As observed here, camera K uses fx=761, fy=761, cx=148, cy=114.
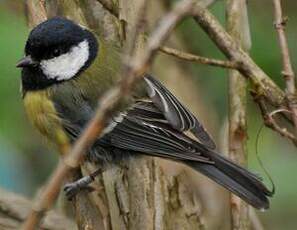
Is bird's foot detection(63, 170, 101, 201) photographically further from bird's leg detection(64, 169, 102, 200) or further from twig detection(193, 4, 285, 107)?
twig detection(193, 4, 285, 107)

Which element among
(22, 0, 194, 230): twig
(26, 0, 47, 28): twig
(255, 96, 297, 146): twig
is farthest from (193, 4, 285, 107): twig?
(22, 0, 194, 230): twig

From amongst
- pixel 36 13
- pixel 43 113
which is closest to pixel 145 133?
pixel 43 113

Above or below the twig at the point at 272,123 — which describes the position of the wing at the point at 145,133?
below

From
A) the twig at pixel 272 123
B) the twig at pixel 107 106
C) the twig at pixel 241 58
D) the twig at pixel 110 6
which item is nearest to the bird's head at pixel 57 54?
the twig at pixel 110 6

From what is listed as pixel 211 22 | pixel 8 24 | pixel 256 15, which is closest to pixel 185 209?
pixel 211 22

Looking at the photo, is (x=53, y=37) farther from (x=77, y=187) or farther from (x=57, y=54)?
(x=77, y=187)

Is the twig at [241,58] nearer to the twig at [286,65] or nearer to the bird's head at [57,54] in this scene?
the twig at [286,65]

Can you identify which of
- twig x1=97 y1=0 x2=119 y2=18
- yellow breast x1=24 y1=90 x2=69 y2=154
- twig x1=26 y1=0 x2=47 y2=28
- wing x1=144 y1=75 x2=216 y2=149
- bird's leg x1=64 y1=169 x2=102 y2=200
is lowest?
bird's leg x1=64 y1=169 x2=102 y2=200

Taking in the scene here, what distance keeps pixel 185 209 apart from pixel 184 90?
723 millimetres

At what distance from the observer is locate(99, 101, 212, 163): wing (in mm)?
2246

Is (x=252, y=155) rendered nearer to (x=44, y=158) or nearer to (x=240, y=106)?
(x=240, y=106)

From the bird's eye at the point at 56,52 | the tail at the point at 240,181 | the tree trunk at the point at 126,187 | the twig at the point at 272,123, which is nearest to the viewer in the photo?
the twig at the point at 272,123

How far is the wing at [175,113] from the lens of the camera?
7.38ft

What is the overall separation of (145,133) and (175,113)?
111 millimetres
